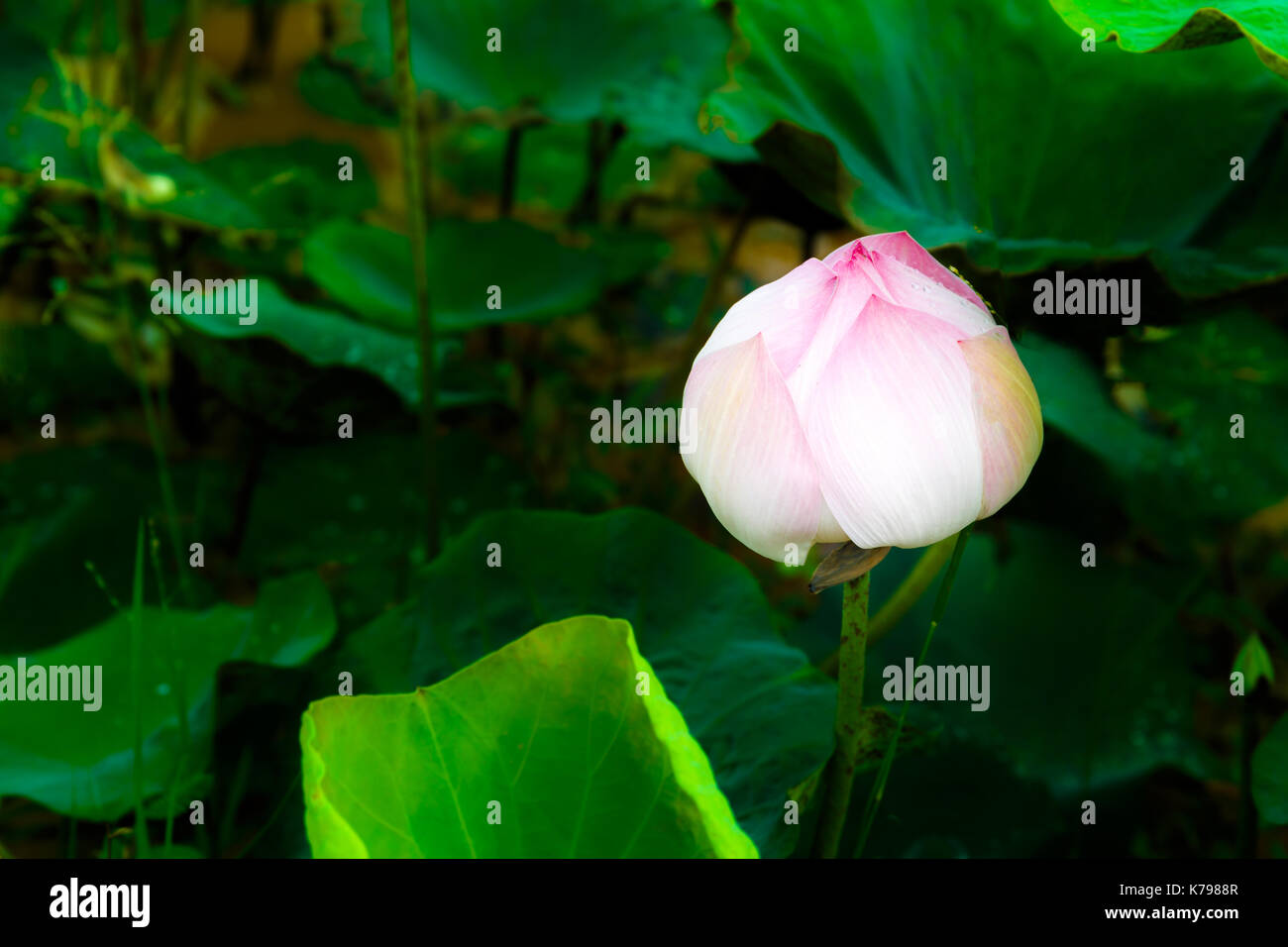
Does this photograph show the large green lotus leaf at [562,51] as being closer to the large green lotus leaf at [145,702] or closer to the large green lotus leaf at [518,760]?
the large green lotus leaf at [145,702]

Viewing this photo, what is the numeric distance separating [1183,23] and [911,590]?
1.19 feet

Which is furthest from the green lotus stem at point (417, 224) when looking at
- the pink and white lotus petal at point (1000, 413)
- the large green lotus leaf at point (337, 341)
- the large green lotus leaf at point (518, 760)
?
the pink and white lotus petal at point (1000, 413)

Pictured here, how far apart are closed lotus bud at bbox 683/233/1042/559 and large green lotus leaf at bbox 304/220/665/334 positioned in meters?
0.65

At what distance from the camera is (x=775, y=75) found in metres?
0.79

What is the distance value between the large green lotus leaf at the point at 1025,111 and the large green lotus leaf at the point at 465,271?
0.37 meters

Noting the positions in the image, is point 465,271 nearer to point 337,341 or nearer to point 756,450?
point 337,341

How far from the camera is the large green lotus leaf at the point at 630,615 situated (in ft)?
2.21

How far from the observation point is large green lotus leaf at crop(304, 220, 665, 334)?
3.64 feet

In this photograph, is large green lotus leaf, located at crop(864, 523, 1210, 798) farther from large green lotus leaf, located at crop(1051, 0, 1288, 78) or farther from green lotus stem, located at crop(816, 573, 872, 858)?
large green lotus leaf, located at crop(1051, 0, 1288, 78)

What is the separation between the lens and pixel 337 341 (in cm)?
98

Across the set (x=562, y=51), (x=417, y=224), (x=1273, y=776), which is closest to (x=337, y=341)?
(x=417, y=224)

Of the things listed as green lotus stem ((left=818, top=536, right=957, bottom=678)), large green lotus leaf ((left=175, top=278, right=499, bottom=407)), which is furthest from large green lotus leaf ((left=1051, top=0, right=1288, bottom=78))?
large green lotus leaf ((left=175, top=278, right=499, bottom=407))

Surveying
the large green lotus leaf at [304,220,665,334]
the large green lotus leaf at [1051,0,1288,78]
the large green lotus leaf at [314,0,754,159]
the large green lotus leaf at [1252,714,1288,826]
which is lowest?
the large green lotus leaf at [1252,714,1288,826]
